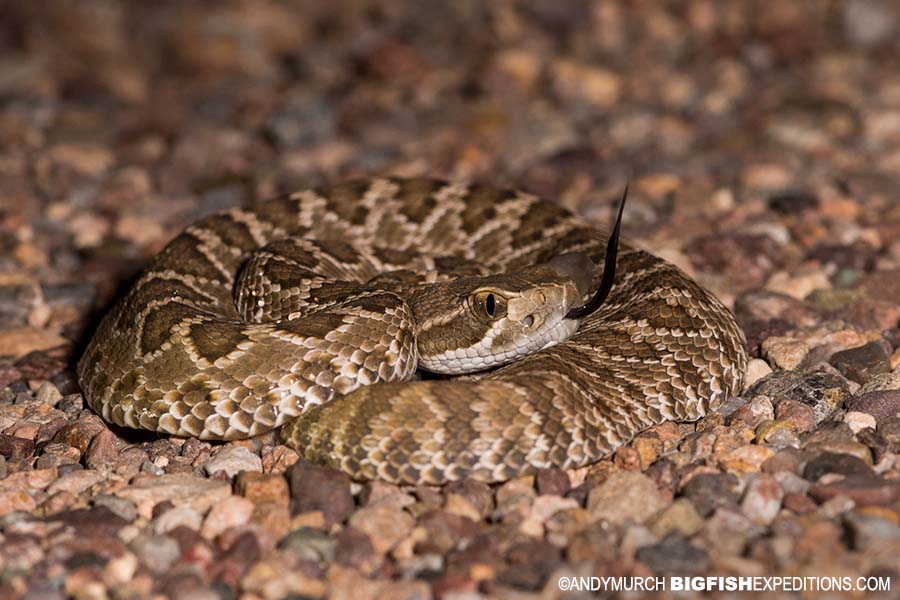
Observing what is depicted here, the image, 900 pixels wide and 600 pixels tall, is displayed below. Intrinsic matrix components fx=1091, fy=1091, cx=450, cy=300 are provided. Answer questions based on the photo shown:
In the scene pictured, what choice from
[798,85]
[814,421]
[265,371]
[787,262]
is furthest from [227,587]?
[798,85]

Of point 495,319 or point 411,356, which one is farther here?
point 411,356

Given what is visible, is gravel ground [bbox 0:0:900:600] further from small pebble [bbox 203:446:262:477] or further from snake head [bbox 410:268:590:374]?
snake head [bbox 410:268:590:374]

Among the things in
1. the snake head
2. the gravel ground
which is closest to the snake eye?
the snake head

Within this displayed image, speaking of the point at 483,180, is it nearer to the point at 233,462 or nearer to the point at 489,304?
the point at 489,304

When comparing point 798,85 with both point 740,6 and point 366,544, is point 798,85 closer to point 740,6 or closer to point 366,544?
point 740,6

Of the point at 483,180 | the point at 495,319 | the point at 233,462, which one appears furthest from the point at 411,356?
the point at 483,180
